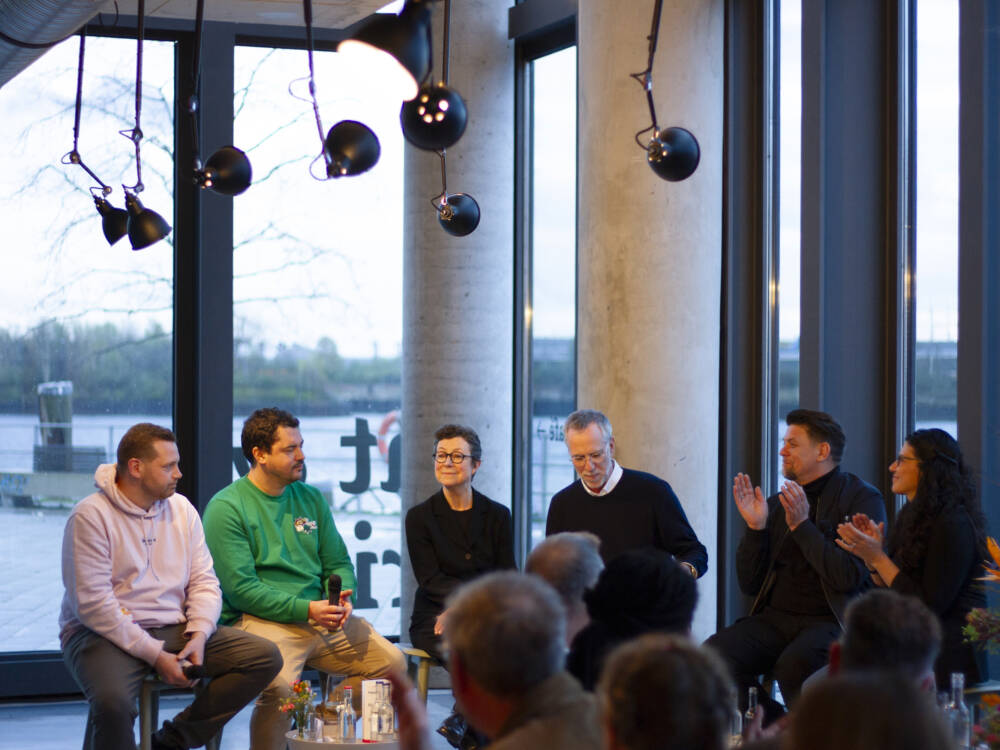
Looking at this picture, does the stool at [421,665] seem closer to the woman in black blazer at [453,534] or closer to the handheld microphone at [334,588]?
the woman in black blazer at [453,534]

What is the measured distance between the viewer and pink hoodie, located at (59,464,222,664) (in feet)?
13.6

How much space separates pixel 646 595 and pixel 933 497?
1618 mm

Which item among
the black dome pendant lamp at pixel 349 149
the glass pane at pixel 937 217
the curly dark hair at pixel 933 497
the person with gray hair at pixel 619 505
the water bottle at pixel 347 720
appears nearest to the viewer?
the black dome pendant lamp at pixel 349 149

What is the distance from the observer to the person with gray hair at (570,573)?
283 centimetres

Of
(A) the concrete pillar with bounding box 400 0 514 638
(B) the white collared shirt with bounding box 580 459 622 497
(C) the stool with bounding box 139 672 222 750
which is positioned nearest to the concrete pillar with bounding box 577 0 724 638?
(B) the white collared shirt with bounding box 580 459 622 497

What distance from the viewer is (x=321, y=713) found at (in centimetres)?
387

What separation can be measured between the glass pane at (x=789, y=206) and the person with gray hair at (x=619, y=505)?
932mm

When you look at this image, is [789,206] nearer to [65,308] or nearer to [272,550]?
[272,550]

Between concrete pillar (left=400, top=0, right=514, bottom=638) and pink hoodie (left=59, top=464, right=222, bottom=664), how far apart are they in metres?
1.93

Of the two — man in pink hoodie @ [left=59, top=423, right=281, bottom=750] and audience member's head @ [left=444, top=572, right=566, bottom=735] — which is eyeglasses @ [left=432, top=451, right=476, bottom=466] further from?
audience member's head @ [left=444, top=572, right=566, bottom=735]

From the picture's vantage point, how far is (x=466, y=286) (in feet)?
20.7

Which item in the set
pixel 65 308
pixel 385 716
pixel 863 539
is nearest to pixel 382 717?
pixel 385 716

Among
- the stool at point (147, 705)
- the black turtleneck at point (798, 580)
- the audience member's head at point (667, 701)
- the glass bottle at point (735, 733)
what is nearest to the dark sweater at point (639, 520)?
the black turtleneck at point (798, 580)

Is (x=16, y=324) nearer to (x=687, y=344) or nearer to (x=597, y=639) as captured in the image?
(x=687, y=344)
